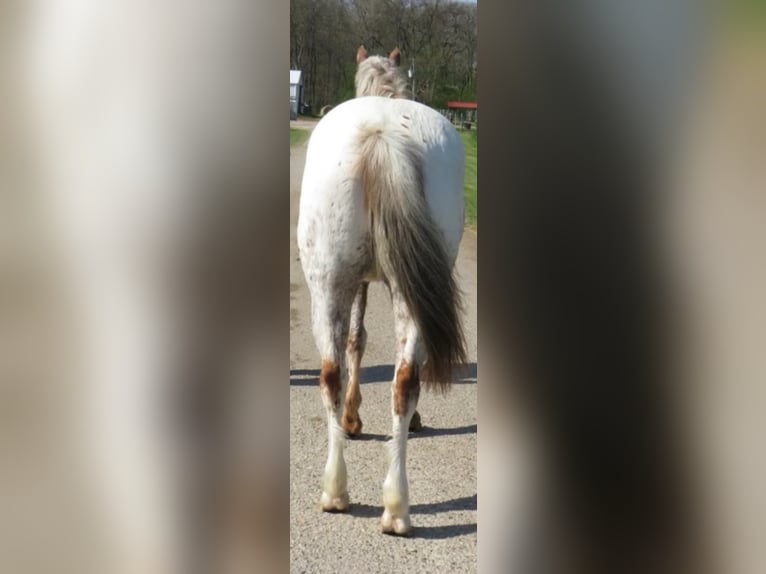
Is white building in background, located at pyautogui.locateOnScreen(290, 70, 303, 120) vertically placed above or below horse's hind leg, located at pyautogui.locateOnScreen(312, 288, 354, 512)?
above

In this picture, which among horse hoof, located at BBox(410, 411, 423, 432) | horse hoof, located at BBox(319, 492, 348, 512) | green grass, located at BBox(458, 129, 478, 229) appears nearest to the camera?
horse hoof, located at BBox(319, 492, 348, 512)

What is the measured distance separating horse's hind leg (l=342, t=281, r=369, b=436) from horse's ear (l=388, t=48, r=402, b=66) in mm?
522

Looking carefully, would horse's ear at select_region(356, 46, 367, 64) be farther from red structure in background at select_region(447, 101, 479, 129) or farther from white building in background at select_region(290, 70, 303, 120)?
red structure in background at select_region(447, 101, 479, 129)

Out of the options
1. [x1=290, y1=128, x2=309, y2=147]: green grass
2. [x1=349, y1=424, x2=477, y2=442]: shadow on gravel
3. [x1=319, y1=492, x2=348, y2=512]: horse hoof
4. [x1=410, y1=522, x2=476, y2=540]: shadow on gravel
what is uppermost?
[x1=290, y1=128, x2=309, y2=147]: green grass

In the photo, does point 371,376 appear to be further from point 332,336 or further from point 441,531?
point 441,531

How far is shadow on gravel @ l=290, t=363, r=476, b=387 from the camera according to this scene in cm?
171

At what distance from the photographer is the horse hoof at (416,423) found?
1.74 meters

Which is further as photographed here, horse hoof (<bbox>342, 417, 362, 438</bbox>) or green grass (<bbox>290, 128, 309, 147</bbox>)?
horse hoof (<bbox>342, 417, 362, 438</bbox>)

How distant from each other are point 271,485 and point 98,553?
13.6 inches

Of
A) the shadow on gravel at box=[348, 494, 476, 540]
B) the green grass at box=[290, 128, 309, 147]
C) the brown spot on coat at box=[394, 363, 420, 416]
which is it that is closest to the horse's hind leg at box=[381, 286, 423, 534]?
the brown spot on coat at box=[394, 363, 420, 416]

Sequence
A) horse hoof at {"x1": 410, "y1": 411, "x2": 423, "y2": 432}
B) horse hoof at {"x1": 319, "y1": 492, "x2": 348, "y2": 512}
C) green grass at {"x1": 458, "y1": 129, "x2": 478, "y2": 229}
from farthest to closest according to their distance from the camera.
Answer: horse hoof at {"x1": 410, "y1": 411, "x2": 423, "y2": 432}
green grass at {"x1": 458, "y1": 129, "x2": 478, "y2": 229}
horse hoof at {"x1": 319, "y1": 492, "x2": 348, "y2": 512}

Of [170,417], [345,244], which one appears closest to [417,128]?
[345,244]

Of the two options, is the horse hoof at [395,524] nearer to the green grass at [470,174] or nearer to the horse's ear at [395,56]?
the green grass at [470,174]

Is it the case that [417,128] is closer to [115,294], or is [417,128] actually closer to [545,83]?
[545,83]
